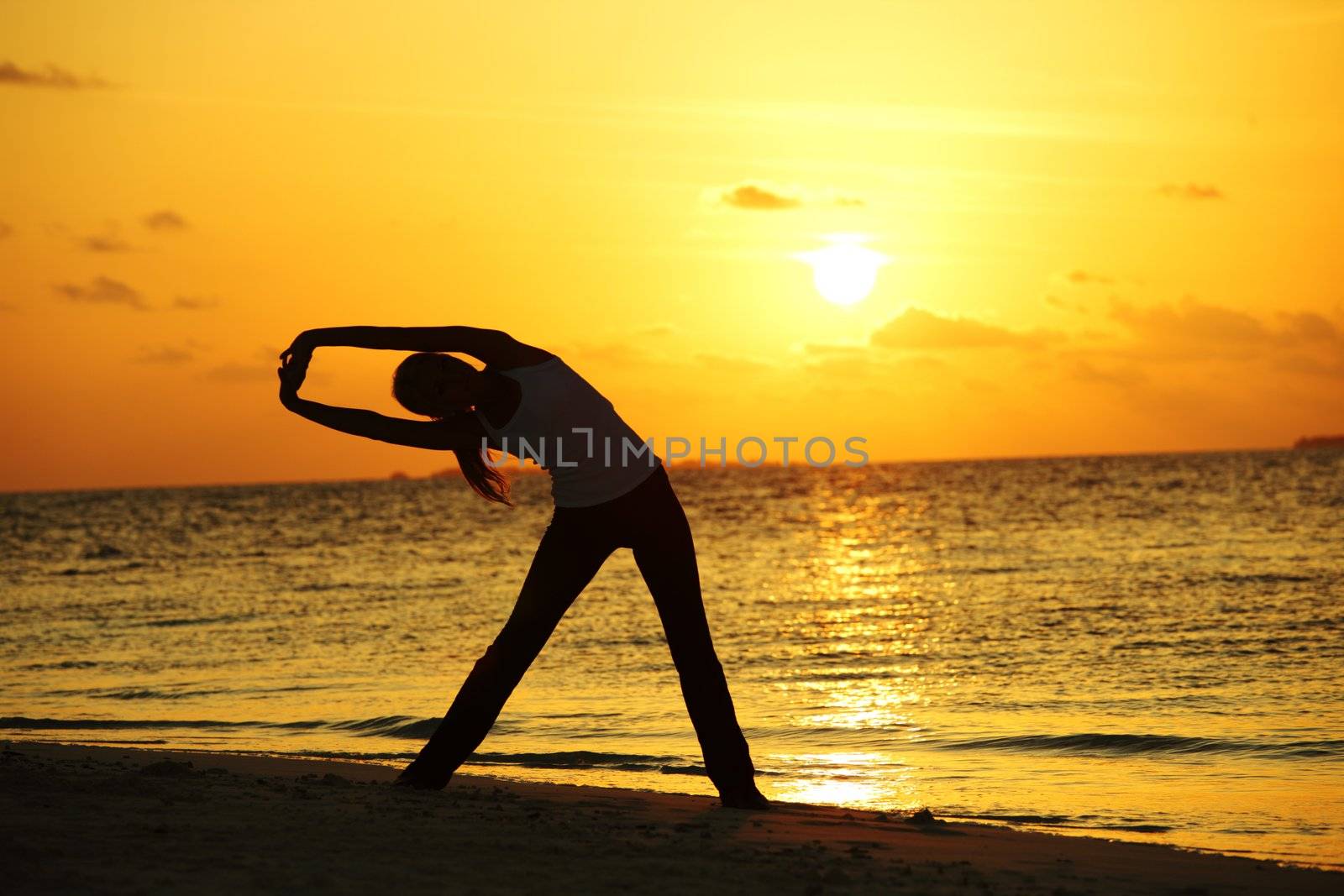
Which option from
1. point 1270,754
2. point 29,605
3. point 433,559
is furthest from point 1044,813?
point 433,559

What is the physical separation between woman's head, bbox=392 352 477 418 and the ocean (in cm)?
319

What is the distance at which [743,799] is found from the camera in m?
5.82

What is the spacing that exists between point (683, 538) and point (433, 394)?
1178mm

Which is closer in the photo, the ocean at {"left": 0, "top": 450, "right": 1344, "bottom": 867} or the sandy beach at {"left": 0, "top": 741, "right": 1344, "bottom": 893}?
the sandy beach at {"left": 0, "top": 741, "right": 1344, "bottom": 893}

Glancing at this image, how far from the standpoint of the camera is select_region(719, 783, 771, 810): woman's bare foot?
582cm

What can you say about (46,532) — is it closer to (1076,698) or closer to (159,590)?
(159,590)

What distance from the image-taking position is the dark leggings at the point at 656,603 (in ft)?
17.7

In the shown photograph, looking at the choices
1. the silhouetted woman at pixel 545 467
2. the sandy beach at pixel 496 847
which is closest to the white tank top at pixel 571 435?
the silhouetted woman at pixel 545 467

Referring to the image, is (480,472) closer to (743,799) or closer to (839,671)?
(743,799)

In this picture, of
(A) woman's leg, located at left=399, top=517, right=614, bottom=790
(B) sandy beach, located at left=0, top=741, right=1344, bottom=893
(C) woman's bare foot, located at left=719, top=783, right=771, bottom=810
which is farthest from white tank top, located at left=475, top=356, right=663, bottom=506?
(C) woman's bare foot, located at left=719, top=783, right=771, bottom=810

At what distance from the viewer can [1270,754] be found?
8.27 m

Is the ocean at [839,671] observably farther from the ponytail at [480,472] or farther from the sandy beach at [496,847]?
the ponytail at [480,472]

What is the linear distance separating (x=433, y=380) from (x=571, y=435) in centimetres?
58

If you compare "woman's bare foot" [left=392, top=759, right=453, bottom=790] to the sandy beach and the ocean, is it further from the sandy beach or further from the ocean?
the ocean
